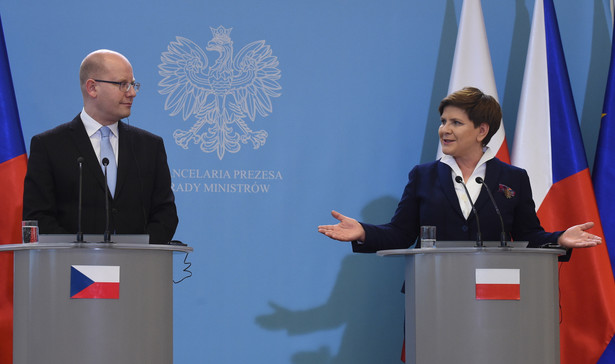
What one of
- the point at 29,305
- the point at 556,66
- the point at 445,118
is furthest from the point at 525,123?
the point at 29,305

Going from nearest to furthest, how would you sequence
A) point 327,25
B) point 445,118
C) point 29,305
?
point 29,305
point 445,118
point 327,25

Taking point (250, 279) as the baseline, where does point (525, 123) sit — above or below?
above

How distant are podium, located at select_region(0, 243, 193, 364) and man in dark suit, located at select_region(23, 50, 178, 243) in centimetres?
46

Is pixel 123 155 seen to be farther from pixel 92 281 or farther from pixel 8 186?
pixel 8 186

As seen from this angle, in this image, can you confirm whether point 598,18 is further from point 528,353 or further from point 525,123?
point 528,353

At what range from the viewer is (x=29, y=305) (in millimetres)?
2197

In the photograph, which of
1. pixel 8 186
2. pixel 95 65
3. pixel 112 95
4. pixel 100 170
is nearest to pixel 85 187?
pixel 100 170

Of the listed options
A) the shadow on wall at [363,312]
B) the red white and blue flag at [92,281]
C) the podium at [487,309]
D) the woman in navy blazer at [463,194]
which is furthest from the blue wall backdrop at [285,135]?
the red white and blue flag at [92,281]

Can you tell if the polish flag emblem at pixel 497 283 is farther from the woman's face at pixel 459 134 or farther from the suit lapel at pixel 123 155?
the suit lapel at pixel 123 155

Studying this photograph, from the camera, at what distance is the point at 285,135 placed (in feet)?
13.3

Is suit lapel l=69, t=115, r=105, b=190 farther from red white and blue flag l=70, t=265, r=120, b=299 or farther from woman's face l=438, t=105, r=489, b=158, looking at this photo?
woman's face l=438, t=105, r=489, b=158

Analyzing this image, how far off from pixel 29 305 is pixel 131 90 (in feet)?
3.57

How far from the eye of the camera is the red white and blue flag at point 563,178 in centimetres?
376

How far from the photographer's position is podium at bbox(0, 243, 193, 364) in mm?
2154
